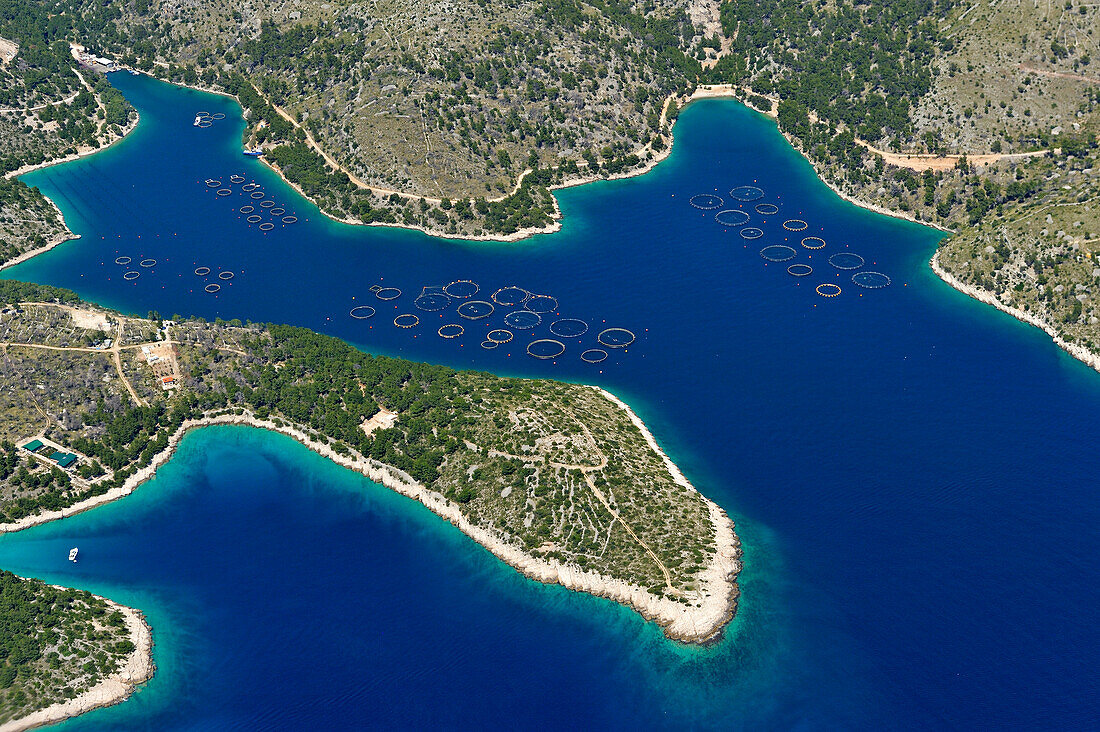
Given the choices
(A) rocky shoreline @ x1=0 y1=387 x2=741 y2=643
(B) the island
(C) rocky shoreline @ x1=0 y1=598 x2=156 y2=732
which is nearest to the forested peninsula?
(A) rocky shoreline @ x1=0 y1=387 x2=741 y2=643

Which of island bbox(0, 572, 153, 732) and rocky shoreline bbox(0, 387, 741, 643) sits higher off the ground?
rocky shoreline bbox(0, 387, 741, 643)

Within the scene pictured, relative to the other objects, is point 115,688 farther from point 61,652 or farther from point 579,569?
point 579,569

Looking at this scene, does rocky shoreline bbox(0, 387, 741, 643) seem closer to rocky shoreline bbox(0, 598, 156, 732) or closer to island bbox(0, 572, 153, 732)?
island bbox(0, 572, 153, 732)

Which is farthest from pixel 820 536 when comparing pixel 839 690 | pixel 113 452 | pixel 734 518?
pixel 113 452

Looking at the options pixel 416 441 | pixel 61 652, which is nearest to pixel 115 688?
pixel 61 652

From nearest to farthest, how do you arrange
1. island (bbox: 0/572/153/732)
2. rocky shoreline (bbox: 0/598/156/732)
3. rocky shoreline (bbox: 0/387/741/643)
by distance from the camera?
1. rocky shoreline (bbox: 0/598/156/732)
2. island (bbox: 0/572/153/732)
3. rocky shoreline (bbox: 0/387/741/643)
